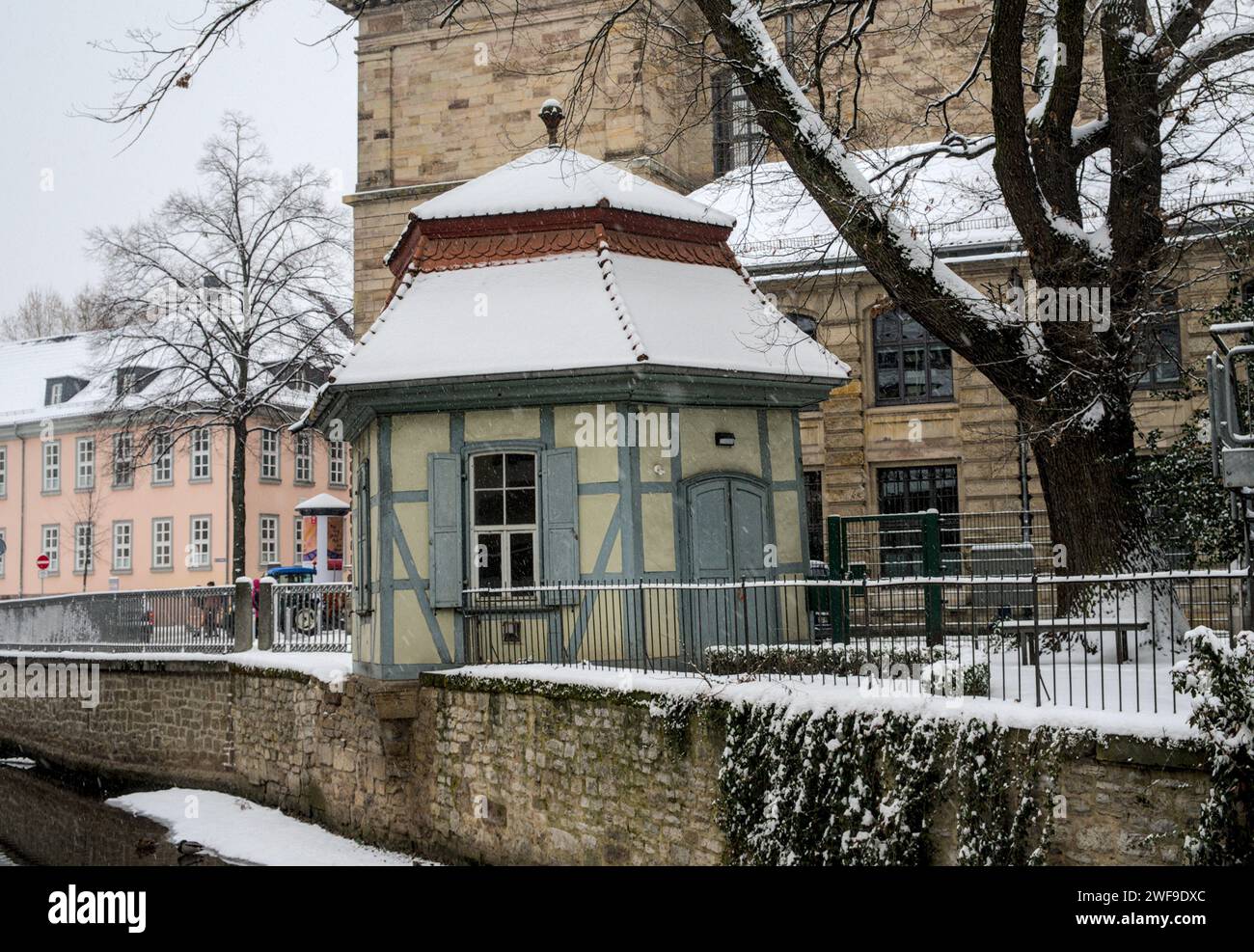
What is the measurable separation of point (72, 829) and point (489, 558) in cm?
817

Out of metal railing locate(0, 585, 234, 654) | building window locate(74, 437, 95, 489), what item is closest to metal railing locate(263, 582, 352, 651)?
metal railing locate(0, 585, 234, 654)

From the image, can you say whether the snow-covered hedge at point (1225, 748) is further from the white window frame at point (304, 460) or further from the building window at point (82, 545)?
the building window at point (82, 545)

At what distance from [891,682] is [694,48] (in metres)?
7.05

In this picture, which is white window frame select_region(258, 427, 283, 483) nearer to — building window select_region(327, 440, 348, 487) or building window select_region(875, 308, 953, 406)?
building window select_region(327, 440, 348, 487)

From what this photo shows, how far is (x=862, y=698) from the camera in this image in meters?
9.35

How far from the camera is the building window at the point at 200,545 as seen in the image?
1793 inches

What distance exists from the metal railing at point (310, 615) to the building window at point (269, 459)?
27.9 metres

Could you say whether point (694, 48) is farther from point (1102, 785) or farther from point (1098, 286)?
point (1102, 785)

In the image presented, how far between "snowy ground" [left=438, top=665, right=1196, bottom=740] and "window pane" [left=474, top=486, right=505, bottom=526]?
6.20 ft

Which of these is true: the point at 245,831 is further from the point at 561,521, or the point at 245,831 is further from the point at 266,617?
the point at 561,521

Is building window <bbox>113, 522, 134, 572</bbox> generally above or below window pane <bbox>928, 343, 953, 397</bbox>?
below

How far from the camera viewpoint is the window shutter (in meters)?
14.2
